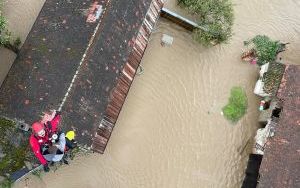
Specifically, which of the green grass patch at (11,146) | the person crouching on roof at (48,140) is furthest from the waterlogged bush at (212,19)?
the green grass patch at (11,146)

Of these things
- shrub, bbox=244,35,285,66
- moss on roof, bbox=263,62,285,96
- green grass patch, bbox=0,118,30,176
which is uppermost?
shrub, bbox=244,35,285,66

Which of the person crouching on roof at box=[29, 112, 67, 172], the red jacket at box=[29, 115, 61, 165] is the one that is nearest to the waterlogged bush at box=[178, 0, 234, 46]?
the person crouching on roof at box=[29, 112, 67, 172]

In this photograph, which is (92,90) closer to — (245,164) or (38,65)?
(38,65)

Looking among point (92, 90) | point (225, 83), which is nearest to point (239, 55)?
point (225, 83)

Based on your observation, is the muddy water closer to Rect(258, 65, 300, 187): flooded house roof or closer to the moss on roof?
the moss on roof

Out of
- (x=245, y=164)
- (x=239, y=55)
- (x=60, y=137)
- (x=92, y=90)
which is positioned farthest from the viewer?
(x=239, y=55)

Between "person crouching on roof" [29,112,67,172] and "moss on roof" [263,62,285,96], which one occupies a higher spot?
"moss on roof" [263,62,285,96]
